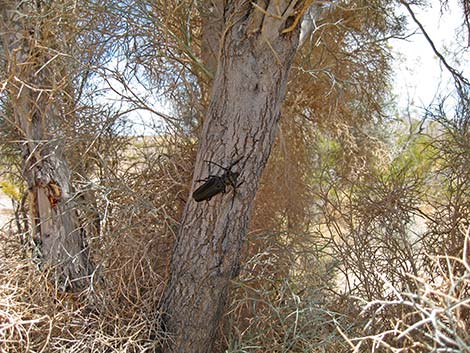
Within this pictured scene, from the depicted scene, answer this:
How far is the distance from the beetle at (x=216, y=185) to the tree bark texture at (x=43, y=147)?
2.92ft

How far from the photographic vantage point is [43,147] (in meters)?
3.17

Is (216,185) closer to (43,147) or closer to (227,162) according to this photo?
(227,162)

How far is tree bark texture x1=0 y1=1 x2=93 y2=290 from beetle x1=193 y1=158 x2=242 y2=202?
89 centimetres

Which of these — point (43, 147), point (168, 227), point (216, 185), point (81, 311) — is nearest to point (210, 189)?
point (216, 185)

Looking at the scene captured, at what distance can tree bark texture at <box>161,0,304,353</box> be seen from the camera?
2773mm

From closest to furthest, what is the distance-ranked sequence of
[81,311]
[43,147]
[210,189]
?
[210,189] < [81,311] < [43,147]

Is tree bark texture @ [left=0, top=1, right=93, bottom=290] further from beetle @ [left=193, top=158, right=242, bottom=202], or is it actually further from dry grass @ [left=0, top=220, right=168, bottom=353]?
beetle @ [left=193, top=158, right=242, bottom=202]

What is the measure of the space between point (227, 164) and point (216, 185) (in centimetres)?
15

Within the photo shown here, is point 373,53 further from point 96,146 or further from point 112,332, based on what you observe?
point 112,332

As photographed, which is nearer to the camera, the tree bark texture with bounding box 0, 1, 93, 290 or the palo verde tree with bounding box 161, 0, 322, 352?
the palo verde tree with bounding box 161, 0, 322, 352

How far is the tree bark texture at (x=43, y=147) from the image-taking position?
3.13 m

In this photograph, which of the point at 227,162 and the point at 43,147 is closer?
the point at 227,162

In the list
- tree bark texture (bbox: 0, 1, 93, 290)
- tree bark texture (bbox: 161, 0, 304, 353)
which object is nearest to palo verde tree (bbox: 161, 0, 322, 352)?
tree bark texture (bbox: 161, 0, 304, 353)

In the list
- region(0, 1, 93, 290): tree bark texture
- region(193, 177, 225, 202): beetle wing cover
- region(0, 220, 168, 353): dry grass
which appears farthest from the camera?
region(0, 1, 93, 290): tree bark texture
